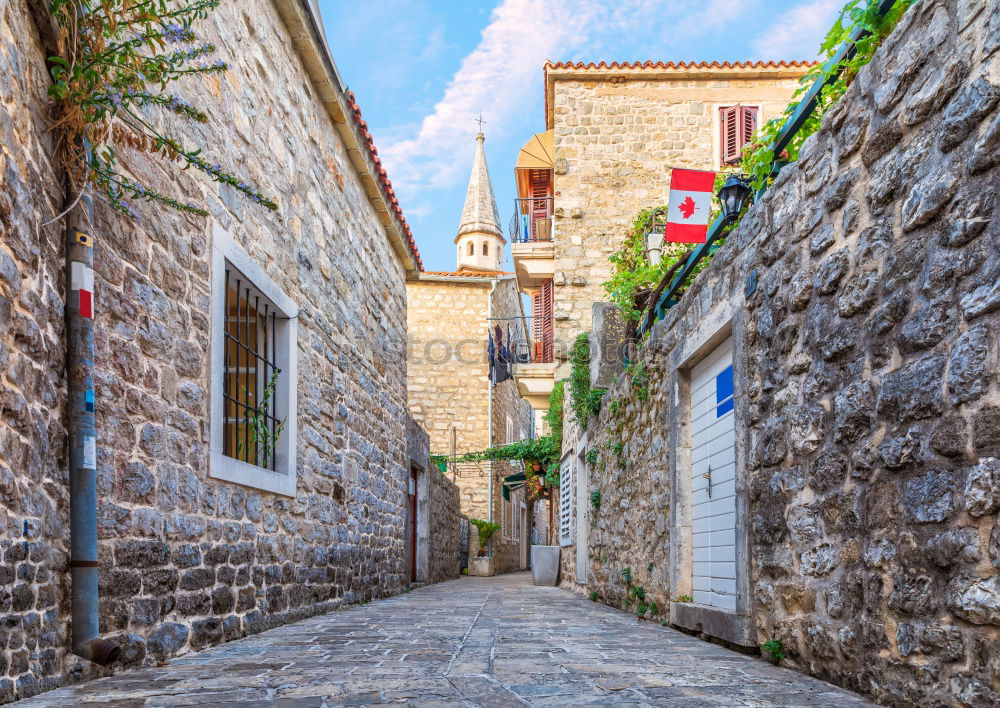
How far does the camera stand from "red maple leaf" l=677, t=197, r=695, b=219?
7.09 m

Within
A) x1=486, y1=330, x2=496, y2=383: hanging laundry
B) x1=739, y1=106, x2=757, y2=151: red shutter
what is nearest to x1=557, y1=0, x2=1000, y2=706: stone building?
x1=739, y1=106, x2=757, y2=151: red shutter

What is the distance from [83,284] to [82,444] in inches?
27.0

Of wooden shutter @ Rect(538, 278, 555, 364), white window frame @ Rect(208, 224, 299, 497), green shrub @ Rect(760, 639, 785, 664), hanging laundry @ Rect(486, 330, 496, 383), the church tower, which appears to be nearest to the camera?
green shrub @ Rect(760, 639, 785, 664)

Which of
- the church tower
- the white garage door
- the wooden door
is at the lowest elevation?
the wooden door

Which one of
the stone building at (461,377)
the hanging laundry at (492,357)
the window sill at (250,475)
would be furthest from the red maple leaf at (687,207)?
the stone building at (461,377)

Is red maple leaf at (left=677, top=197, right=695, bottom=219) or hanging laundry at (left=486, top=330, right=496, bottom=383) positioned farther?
hanging laundry at (left=486, top=330, right=496, bottom=383)

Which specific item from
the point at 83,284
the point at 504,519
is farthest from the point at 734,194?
the point at 504,519

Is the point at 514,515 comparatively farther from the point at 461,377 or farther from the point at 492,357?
the point at 492,357

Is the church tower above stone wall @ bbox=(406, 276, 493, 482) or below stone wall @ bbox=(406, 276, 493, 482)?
above

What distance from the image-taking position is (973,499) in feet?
8.21

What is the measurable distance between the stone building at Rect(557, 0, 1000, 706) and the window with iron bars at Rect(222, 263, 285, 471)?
325 centimetres

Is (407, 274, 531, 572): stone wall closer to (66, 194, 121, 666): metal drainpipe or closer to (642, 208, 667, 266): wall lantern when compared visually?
(642, 208, 667, 266): wall lantern

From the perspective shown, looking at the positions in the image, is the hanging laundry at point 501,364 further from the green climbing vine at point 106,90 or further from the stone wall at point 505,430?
the green climbing vine at point 106,90

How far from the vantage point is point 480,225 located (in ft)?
148
